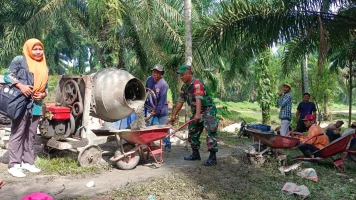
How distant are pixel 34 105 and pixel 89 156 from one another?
1.14 metres

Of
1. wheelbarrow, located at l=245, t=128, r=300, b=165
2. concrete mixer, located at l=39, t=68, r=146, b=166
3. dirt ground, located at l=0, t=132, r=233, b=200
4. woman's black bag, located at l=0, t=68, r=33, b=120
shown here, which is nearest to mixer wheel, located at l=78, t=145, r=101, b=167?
concrete mixer, located at l=39, t=68, r=146, b=166

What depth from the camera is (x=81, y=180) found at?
4.73m

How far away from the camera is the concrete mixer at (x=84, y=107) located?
5.44 metres

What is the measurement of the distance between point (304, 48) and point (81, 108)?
21.8 feet

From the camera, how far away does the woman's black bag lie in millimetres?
4664

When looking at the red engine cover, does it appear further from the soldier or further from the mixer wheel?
the soldier

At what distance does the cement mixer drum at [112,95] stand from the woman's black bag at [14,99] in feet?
4.27

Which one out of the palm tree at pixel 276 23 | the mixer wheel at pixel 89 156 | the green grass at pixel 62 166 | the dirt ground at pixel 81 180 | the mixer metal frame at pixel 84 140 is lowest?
the dirt ground at pixel 81 180

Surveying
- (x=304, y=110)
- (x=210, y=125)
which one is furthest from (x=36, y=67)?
(x=304, y=110)

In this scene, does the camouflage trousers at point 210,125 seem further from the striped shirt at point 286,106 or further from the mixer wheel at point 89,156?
the striped shirt at point 286,106

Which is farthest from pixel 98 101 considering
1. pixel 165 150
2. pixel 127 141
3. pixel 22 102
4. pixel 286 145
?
pixel 286 145

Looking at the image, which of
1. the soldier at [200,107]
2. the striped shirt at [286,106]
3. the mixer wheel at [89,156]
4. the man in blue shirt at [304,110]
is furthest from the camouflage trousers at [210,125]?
the man in blue shirt at [304,110]

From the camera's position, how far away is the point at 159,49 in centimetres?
1161

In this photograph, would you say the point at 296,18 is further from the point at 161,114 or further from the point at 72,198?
the point at 72,198
